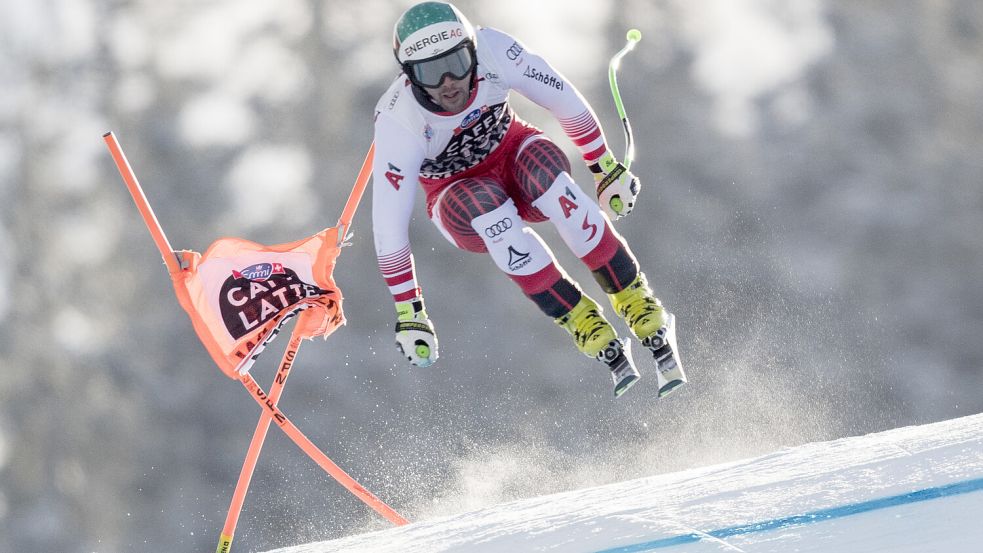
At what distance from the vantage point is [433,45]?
3.87 meters

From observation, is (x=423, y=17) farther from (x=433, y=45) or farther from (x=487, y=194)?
(x=487, y=194)

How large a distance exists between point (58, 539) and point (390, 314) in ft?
18.0

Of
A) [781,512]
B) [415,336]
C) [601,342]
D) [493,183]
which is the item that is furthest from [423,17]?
[781,512]

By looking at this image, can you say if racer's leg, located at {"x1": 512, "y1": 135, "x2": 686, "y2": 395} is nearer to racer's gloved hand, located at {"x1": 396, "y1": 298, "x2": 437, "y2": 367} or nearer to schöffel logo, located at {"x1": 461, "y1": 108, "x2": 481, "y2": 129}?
schöffel logo, located at {"x1": 461, "y1": 108, "x2": 481, "y2": 129}

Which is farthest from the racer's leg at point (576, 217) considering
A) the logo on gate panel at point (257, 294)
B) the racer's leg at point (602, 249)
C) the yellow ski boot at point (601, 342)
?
the logo on gate panel at point (257, 294)

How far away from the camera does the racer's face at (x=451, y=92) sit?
3914 millimetres

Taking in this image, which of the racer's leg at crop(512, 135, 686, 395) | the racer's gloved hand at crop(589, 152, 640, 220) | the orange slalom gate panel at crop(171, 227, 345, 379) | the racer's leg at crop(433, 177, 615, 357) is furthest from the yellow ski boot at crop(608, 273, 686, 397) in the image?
the orange slalom gate panel at crop(171, 227, 345, 379)

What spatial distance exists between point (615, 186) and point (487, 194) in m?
0.58

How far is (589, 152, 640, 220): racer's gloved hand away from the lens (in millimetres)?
4301

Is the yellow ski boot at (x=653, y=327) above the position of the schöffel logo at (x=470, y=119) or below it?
below

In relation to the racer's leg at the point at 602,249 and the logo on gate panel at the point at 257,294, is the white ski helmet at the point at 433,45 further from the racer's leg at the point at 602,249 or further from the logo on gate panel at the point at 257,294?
the logo on gate panel at the point at 257,294

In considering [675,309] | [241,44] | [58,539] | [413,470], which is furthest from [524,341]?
[58,539]

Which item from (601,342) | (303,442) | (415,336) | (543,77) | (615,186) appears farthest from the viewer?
(303,442)

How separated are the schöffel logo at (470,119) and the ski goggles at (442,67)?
0.17 metres
